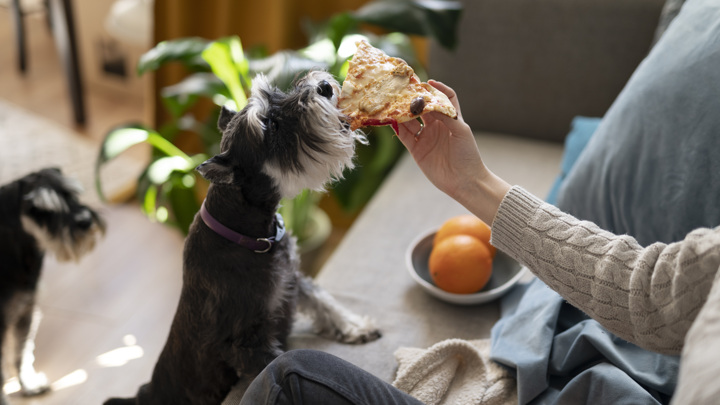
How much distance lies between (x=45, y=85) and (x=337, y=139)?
10.7ft

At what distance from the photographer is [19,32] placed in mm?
3674

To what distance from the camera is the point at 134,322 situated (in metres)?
2.38

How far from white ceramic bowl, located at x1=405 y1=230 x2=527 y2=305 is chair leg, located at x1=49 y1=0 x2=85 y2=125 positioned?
2.40 meters

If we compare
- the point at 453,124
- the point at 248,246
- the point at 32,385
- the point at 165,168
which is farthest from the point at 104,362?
the point at 453,124

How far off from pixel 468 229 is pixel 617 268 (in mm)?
517

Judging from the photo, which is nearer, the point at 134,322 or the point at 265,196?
the point at 265,196

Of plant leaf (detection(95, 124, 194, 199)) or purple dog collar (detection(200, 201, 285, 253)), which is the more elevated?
purple dog collar (detection(200, 201, 285, 253))

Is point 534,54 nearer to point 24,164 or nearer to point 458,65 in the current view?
point 458,65

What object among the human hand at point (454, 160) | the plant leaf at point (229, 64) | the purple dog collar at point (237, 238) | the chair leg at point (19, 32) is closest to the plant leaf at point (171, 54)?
the plant leaf at point (229, 64)

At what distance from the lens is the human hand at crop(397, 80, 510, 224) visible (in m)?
1.27

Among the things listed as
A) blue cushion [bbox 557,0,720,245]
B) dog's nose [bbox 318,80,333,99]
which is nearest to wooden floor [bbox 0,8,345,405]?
dog's nose [bbox 318,80,333,99]

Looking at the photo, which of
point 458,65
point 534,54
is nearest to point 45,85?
point 458,65

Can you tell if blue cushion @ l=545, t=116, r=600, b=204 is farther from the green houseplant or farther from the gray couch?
the green houseplant

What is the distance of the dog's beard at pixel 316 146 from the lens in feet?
3.86
